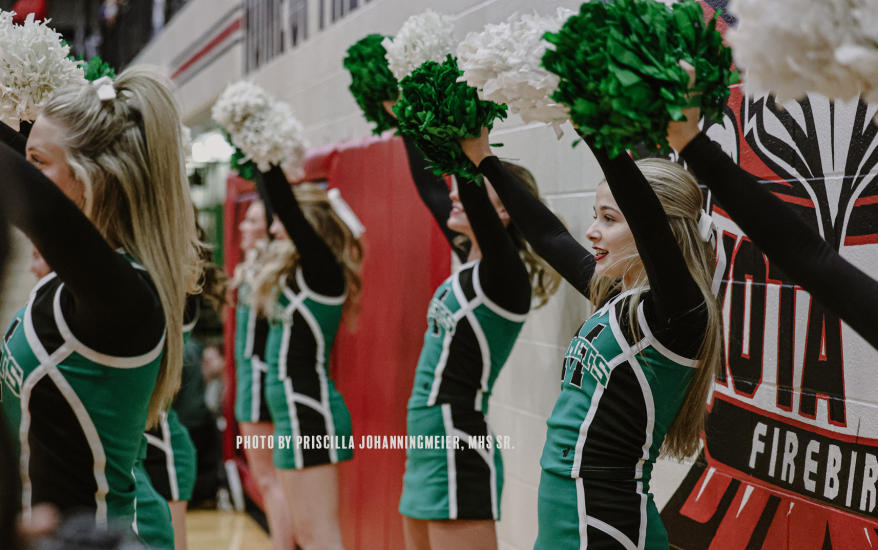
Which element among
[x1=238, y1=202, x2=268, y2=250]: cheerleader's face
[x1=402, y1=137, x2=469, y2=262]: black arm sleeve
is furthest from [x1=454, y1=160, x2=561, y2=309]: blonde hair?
[x1=238, y1=202, x2=268, y2=250]: cheerleader's face

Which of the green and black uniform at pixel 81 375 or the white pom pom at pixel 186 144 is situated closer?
the green and black uniform at pixel 81 375

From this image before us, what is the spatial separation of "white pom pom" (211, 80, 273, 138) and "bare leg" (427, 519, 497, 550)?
63.4 inches

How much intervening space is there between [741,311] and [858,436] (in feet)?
1.19

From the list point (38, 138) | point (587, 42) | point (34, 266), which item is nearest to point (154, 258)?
point (38, 138)

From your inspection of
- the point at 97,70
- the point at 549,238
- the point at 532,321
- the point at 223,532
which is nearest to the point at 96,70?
the point at 97,70

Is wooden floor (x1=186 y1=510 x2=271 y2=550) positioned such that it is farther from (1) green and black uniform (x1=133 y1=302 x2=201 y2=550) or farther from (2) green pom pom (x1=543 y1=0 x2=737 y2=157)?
(2) green pom pom (x1=543 y1=0 x2=737 y2=157)

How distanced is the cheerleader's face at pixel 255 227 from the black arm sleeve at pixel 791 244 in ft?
9.63

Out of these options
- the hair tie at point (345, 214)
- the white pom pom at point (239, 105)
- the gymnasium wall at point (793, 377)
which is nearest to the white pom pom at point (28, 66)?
the white pom pom at point (239, 105)

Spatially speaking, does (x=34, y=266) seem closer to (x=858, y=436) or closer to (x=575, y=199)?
(x=575, y=199)

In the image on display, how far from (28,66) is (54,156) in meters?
0.28

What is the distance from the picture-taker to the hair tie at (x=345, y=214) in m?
3.06

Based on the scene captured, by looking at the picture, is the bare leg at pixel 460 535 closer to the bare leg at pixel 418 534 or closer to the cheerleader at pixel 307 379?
the bare leg at pixel 418 534

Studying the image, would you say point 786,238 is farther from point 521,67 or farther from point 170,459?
point 170,459

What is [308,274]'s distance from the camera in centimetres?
282
